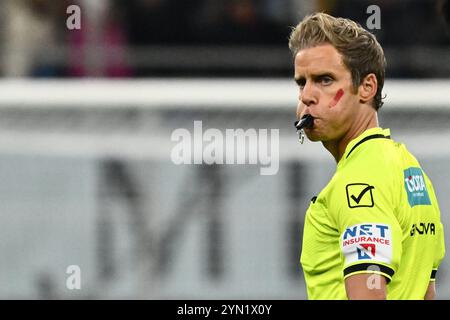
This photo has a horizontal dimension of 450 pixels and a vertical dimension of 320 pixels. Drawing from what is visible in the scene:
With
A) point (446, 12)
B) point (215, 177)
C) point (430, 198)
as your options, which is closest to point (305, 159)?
point (215, 177)

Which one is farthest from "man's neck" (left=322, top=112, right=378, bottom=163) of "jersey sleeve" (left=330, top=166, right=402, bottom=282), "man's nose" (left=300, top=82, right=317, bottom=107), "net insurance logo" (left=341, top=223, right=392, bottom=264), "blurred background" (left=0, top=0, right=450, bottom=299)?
"blurred background" (left=0, top=0, right=450, bottom=299)

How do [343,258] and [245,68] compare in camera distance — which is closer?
[343,258]

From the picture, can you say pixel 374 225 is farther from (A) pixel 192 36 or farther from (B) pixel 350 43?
(A) pixel 192 36

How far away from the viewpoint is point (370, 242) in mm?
2686

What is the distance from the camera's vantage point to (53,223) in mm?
6477

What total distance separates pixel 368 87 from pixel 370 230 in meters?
0.48

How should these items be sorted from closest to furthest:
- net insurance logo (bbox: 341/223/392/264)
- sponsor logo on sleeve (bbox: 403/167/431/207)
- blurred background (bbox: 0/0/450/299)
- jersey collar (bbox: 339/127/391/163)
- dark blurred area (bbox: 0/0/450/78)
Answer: net insurance logo (bbox: 341/223/392/264) < sponsor logo on sleeve (bbox: 403/167/431/207) < jersey collar (bbox: 339/127/391/163) < blurred background (bbox: 0/0/450/299) < dark blurred area (bbox: 0/0/450/78)

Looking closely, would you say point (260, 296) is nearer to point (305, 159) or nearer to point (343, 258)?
point (305, 159)

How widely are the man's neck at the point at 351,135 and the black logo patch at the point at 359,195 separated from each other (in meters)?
0.27

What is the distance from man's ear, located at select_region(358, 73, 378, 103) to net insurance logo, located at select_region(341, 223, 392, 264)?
1.42 feet

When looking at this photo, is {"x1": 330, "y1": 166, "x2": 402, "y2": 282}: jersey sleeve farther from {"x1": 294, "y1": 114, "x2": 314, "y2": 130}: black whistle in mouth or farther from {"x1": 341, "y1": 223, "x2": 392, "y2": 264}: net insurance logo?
{"x1": 294, "y1": 114, "x2": 314, "y2": 130}: black whistle in mouth

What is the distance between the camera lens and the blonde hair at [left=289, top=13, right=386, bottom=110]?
9.67 ft

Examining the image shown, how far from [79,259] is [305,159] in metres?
1.50

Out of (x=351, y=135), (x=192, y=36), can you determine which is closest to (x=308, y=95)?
(x=351, y=135)
